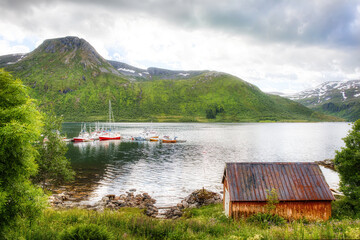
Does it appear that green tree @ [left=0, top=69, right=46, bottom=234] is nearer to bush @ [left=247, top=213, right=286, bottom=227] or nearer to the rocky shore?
bush @ [left=247, top=213, right=286, bottom=227]

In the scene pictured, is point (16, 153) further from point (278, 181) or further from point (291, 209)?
point (291, 209)

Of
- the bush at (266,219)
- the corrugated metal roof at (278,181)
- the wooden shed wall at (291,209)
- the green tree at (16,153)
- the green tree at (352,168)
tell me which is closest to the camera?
the green tree at (16,153)

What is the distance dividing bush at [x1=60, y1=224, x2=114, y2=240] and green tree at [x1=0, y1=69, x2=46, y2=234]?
2.52 metres

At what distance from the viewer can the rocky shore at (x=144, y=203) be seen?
92.1ft

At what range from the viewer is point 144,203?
3084 cm

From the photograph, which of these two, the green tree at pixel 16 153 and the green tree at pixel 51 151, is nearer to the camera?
the green tree at pixel 16 153

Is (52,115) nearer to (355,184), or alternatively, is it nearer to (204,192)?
(204,192)

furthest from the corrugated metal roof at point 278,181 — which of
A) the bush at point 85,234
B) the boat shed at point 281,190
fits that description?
the bush at point 85,234

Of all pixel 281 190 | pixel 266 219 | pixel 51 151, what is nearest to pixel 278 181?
pixel 281 190

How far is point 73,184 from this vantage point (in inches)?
1593

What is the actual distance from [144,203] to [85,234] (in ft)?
69.4

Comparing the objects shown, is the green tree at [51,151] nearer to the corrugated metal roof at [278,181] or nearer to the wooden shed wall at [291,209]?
the corrugated metal roof at [278,181]

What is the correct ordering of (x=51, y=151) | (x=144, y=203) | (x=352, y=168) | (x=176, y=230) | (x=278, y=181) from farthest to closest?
1. (x=144, y=203)
2. (x=51, y=151)
3. (x=352, y=168)
4. (x=278, y=181)
5. (x=176, y=230)

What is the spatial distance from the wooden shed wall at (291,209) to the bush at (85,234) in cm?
1144
